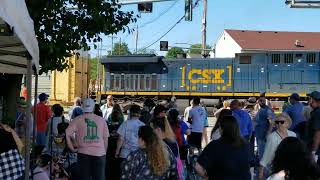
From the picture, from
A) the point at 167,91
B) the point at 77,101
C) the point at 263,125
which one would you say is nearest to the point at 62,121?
the point at 77,101

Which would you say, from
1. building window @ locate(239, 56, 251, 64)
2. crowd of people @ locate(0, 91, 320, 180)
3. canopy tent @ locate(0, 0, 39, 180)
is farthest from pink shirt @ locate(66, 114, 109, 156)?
building window @ locate(239, 56, 251, 64)

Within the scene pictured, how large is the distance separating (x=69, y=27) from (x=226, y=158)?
5625mm

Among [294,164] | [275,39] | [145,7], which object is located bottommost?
[294,164]

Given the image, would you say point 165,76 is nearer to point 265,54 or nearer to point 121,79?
point 121,79

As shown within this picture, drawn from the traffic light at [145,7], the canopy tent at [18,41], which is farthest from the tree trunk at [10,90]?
the traffic light at [145,7]

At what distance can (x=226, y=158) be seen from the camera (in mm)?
5484

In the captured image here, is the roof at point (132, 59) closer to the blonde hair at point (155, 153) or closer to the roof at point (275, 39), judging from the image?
the roof at point (275, 39)

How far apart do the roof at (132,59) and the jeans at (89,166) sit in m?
25.8

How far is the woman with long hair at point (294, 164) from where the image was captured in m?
3.53

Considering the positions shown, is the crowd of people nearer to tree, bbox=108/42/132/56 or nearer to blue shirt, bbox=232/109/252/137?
blue shirt, bbox=232/109/252/137

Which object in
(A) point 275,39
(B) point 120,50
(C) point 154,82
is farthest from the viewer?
(B) point 120,50

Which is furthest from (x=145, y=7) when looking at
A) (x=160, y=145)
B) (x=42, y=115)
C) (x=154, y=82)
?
(x=154, y=82)

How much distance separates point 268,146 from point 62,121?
4.69 meters

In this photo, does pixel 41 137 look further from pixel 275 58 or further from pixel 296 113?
pixel 275 58
